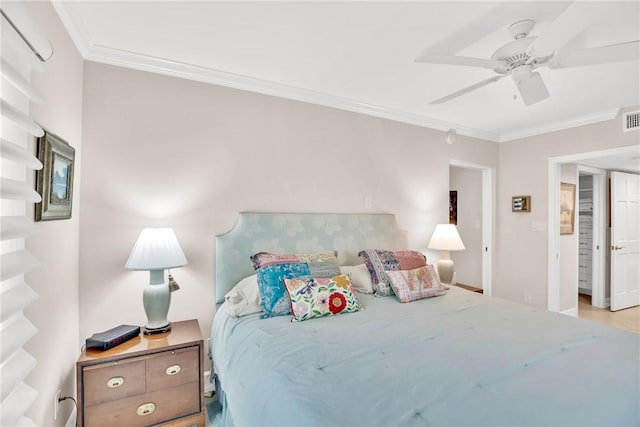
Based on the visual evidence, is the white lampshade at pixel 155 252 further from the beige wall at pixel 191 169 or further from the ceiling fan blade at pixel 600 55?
the ceiling fan blade at pixel 600 55

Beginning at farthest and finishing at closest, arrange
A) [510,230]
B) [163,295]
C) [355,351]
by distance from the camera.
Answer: [510,230] → [163,295] → [355,351]

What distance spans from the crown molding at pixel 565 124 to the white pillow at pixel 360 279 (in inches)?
119

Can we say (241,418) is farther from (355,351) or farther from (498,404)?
(498,404)

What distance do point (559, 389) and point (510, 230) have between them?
3.52 meters

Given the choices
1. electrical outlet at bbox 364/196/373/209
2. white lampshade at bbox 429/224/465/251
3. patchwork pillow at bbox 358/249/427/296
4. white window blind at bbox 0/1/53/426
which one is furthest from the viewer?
white lampshade at bbox 429/224/465/251

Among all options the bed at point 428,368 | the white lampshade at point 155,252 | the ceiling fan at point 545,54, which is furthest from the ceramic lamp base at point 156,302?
the ceiling fan at point 545,54

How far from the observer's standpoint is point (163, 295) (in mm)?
2020

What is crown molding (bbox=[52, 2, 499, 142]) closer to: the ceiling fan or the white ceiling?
the white ceiling

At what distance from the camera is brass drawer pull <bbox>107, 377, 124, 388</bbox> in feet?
5.60

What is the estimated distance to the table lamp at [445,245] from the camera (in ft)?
11.3

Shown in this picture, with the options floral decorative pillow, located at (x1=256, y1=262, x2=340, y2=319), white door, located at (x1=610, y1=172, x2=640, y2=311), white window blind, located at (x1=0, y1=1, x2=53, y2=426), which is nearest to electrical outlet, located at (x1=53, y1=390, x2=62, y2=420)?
white window blind, located at (x1=0, y1=1, x2=53, y2=426)

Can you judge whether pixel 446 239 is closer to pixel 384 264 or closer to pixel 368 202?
pixel 368 202

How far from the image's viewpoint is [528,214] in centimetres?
404

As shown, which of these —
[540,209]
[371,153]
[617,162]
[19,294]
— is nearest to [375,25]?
[371,153]
